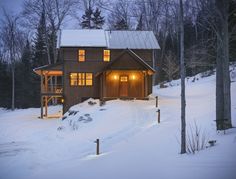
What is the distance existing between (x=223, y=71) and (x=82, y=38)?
930 inches

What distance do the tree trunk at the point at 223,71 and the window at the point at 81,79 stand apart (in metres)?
21.3

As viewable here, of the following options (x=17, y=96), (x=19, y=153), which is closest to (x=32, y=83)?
(x=17, y=96)

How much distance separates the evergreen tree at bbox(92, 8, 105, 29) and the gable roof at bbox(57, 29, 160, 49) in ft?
62.8

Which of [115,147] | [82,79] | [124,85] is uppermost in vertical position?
[82,79]

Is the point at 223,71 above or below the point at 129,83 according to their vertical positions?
above

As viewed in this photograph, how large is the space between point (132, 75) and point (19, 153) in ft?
62.4

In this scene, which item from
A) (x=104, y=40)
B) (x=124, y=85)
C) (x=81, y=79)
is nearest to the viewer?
(x=124, y=85)

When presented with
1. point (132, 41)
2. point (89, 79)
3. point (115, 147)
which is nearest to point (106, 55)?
point (89, 79)

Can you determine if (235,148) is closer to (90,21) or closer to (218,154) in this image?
(218,154)

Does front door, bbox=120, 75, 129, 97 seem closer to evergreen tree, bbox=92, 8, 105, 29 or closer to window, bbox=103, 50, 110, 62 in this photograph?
window, bbox=103, 50, 110, 62

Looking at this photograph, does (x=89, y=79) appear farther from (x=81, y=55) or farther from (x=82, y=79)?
(x=81, y=55)

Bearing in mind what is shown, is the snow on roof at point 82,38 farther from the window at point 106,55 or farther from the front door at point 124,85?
the front door at point 124,85

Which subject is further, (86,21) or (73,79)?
(86,21)

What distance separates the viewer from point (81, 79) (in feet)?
117
